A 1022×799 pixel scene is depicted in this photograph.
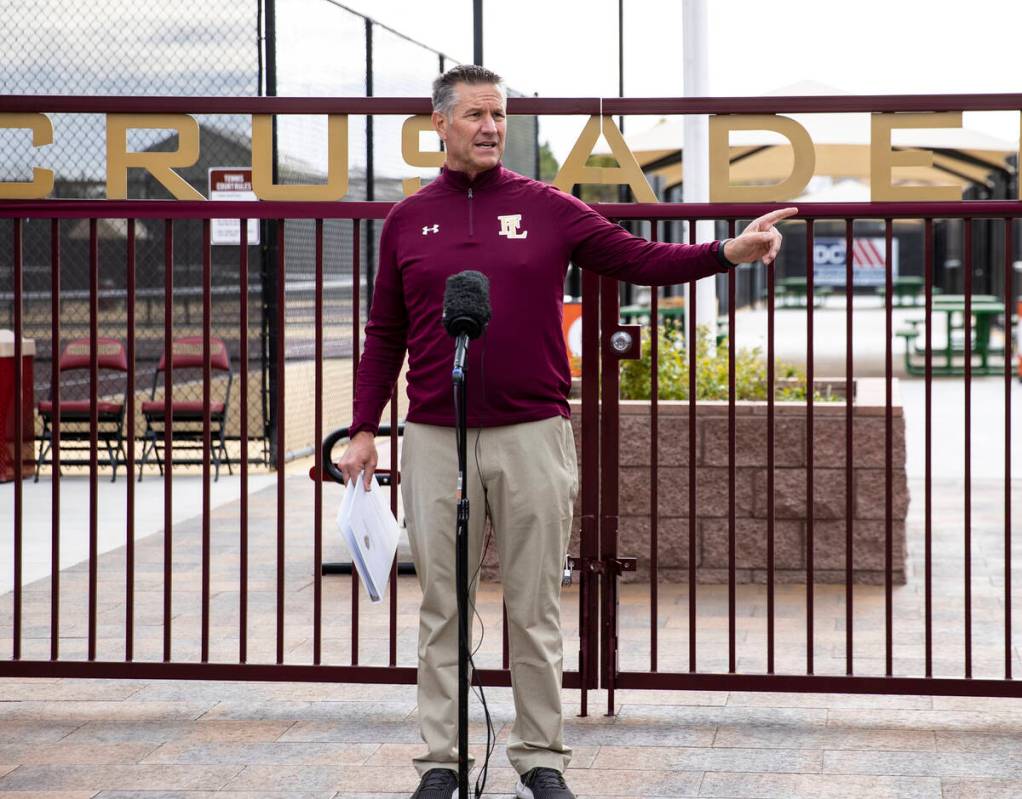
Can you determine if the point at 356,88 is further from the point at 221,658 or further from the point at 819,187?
the point at 819,187

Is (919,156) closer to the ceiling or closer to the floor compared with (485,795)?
closer to the ceiling

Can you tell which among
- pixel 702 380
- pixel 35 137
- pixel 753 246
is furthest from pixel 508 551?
pixel 702 380

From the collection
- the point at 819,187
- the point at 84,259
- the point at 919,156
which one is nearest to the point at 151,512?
the point at 84,259

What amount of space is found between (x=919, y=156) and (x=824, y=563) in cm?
288

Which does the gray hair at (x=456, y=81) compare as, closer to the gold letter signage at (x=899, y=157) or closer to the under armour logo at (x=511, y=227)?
the under armour logo at (x=511, y=227)

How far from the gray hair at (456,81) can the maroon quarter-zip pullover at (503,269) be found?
17cm

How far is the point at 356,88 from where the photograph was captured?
13.4m

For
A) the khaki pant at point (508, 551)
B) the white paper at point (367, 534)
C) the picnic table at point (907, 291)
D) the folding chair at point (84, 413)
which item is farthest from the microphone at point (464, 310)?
the picnic table at point (907, 291)

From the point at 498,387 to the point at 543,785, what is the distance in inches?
39.1

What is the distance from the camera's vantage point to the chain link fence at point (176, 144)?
12094 mm

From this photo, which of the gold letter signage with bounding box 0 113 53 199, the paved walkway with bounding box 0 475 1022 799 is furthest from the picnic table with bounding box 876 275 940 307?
the gold letter signage with bounding box 0 113 53 199

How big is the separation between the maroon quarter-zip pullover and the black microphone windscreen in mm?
300

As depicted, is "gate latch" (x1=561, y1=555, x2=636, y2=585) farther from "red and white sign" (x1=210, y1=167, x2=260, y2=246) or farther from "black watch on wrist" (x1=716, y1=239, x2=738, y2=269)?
"red and white sign" (x1=210, y1=167, x2=260, y2=246)

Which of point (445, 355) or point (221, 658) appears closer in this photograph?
point (445, 355)
